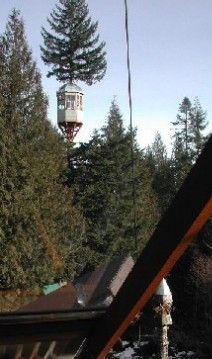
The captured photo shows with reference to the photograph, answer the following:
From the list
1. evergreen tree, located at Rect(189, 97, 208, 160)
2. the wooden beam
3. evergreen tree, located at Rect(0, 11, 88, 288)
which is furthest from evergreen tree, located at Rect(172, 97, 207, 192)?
the wooden beam

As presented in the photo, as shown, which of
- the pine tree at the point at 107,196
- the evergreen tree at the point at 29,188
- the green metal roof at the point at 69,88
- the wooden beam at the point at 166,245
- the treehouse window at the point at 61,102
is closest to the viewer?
the wooden beam at the point at 166,245

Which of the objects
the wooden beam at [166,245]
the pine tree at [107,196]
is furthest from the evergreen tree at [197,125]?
the wooden beam at [166,245]

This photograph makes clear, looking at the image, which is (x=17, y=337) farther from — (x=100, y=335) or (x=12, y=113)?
(x=12, y=113)

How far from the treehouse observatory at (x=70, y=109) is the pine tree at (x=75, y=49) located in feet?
13.8

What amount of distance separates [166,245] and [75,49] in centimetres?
4725

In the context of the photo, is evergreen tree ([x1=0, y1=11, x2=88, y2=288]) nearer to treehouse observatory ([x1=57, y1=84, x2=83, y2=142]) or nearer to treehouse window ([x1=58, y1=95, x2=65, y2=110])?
treehouse observatory ([x1=57, y1=84, x2=83, y2=142])

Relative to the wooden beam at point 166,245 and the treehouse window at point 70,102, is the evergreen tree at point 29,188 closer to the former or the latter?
the treehouse window at point 70,102

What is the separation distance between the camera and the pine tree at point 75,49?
47156mm

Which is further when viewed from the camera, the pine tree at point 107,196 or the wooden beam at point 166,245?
the pine tree at point 107,196

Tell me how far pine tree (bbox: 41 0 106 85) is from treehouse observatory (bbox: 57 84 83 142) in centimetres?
420

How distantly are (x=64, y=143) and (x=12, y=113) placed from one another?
10084 millimetres

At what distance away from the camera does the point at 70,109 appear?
142 ft

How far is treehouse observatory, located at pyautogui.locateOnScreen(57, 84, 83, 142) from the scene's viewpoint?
43.1 metres

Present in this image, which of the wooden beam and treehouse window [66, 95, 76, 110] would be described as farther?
treehouse window [66, 95, 76, 110]
